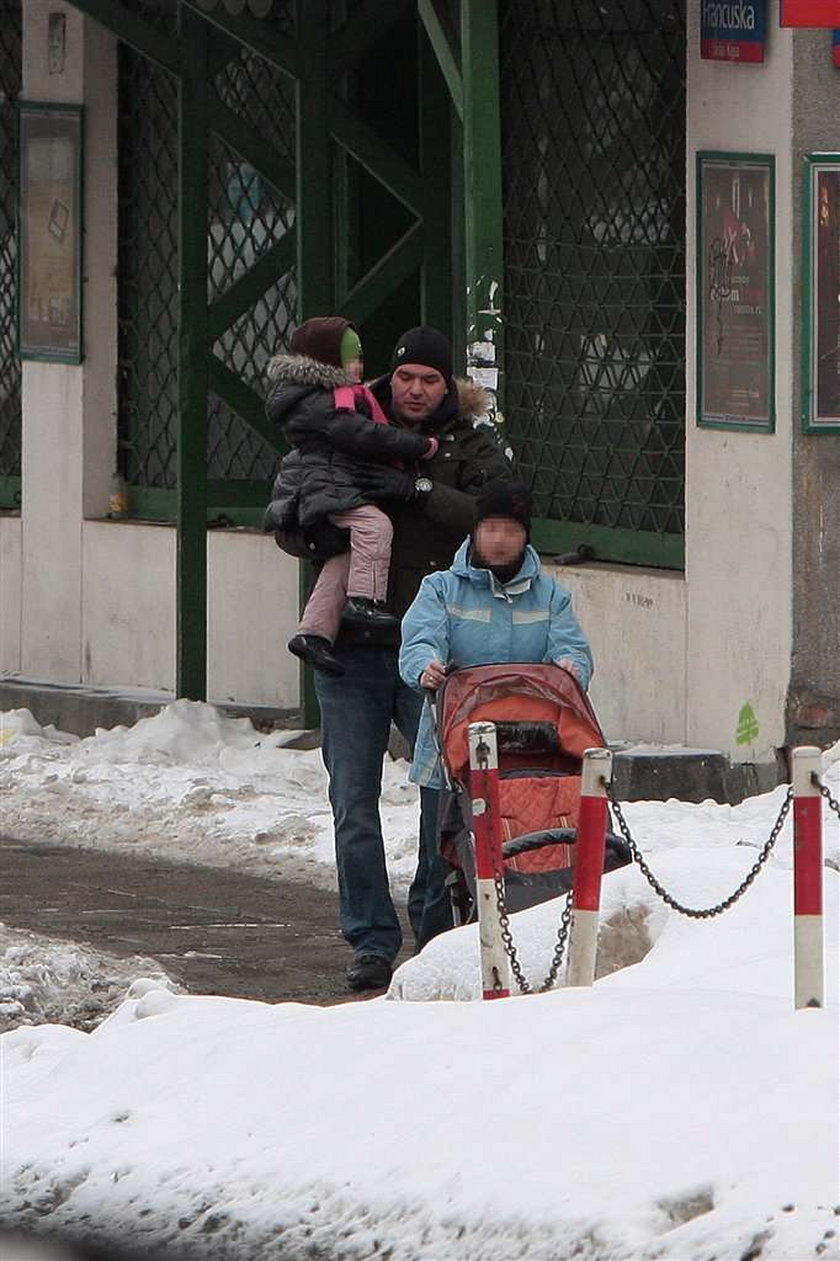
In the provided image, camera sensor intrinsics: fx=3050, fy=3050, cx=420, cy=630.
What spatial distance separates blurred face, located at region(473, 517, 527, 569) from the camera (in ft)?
27.0

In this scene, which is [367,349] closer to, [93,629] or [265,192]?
[265,192]

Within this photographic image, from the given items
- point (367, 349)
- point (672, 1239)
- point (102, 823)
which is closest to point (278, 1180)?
point (672, 1239)

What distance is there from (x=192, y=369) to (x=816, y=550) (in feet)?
12.5

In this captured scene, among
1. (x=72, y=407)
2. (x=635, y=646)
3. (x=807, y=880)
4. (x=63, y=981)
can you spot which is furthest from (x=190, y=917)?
(x=72, y=407)

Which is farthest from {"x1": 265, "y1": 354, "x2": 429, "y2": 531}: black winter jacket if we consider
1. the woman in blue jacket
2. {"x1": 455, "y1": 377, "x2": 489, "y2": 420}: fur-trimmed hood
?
the woman in blue jacket

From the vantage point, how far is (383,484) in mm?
8859

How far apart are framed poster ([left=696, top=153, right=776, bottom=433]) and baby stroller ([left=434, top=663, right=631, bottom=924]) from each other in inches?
130

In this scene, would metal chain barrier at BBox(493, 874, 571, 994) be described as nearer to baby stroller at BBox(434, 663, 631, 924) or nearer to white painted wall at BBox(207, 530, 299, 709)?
baby stroller at BBox(434, 663, 631, 924)

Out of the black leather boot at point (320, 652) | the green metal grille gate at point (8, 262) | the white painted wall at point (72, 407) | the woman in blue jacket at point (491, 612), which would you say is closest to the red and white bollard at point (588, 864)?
the woman in blue jacket at point (491, 612)

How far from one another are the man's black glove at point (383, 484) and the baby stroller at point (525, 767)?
2.80 feet

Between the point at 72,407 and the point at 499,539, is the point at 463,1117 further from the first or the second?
the point at 72,407

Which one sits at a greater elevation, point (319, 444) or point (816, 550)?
point (319, 444)

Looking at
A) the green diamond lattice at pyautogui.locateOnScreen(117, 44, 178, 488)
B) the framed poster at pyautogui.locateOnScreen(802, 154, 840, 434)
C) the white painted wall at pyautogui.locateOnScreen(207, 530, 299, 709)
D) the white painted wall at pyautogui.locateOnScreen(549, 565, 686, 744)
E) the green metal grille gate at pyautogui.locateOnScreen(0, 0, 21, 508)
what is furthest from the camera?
the green metal grille gate at pyautogui.locateOnScreen(0, 0, 21, 508)

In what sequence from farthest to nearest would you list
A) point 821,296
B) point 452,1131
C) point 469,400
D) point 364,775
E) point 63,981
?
point 821,296
point 469,400
point 364,775
point 63,981
point 452,1131
